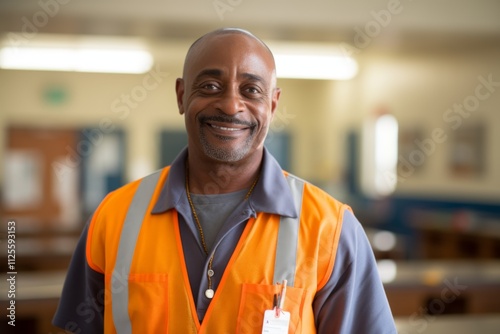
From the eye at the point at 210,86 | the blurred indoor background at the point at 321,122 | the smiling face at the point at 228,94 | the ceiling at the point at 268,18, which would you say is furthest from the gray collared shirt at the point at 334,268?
the ceiling at the point at 268,18

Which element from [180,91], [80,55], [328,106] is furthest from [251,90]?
[328,106]

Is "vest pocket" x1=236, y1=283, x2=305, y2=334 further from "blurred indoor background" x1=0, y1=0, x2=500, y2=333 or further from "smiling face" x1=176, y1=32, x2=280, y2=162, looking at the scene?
"blurred indoor background" x1=0, y1=0, x2=500, y2=333

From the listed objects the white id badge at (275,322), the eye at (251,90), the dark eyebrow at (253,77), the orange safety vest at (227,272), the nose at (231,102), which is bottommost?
the white id badge at (275,322)

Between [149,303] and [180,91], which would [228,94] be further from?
[149,303]

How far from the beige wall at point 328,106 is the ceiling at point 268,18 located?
1.31 metres

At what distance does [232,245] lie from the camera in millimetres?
1425

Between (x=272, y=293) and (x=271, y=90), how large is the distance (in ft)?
1.48

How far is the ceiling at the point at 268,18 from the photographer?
514 cm

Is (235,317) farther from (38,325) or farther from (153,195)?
(38,325)

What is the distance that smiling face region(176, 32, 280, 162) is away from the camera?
54.8 inches

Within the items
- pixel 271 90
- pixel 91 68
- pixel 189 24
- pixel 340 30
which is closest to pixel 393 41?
pixel 340 30

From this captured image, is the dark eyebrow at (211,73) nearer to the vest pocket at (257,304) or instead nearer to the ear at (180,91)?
the ear at (180,91)

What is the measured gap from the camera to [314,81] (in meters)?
11.3

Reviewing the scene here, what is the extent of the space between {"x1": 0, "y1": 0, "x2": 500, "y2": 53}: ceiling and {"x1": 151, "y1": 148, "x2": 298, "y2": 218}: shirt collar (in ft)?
12.8
